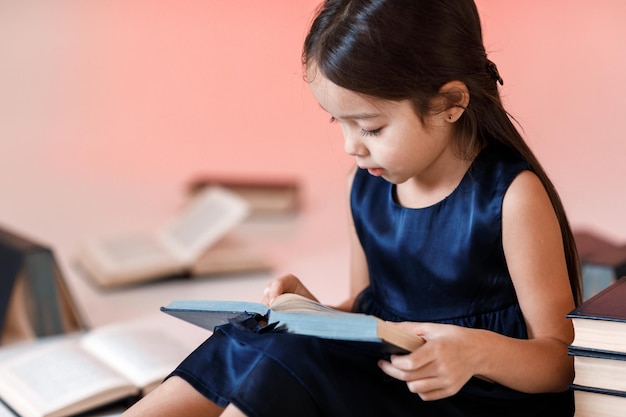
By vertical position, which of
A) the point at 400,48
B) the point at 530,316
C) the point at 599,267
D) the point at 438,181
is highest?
the point at 400,48

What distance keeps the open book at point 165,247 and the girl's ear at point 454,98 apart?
128cm

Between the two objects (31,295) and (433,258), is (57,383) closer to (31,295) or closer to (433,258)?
(31,295)

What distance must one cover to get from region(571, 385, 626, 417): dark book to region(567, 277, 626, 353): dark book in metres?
0.06

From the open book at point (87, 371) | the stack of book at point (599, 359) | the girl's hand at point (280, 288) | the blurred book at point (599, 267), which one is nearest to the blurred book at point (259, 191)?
the open book at point (87, 371)

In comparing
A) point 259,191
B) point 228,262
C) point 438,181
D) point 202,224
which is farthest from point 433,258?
point 259,191

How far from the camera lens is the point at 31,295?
204 cm

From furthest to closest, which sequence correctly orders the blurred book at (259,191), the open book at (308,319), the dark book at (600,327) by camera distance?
1. the blurred book at (259,191)
2. the dark book at (600,327)
3. the open book at (308,319)

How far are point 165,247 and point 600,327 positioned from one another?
1.59 metres

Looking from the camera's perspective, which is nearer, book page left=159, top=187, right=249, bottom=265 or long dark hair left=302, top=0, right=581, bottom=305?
long dark hair left=302, top=0, right=581, bottom=305

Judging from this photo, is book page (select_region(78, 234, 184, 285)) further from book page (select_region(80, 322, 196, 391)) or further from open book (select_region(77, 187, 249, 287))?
book page (select_region(80, 322, 196, 391))

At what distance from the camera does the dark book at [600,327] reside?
1.19 metres

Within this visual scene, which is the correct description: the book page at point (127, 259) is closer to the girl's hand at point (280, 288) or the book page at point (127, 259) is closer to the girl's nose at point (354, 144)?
the girl's hand at point (280, 288)

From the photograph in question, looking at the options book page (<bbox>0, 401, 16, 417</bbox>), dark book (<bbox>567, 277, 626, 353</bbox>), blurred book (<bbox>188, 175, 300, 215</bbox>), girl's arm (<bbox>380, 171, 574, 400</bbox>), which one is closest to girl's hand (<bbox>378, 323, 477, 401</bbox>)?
girl's arm (<bbox>380, 171, 574, 400</bbox>)

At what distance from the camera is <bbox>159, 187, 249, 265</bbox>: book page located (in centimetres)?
254
